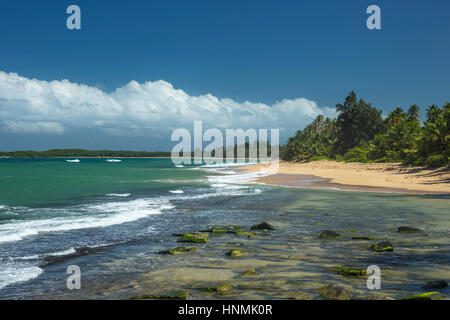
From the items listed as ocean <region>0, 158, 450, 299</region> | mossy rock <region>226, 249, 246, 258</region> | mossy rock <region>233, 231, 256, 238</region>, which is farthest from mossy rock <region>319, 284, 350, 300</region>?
mossy rock <region>233, 231, 256, 238</region>

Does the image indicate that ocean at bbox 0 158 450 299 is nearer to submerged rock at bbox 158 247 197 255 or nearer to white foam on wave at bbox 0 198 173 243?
white foam on wave at bbox 0 198 173 243

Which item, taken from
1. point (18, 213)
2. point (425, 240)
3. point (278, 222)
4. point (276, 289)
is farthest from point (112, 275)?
point (18, 213)

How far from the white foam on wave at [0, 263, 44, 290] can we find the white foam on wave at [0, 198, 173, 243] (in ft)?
13.0

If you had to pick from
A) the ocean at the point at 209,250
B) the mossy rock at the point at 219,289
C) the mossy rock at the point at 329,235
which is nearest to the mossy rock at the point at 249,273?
the ocean at the point at 209,250

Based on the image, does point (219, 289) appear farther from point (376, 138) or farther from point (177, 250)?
point (376, 138)

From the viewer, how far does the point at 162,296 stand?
22.0 feet

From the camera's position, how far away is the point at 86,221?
17.0 metres

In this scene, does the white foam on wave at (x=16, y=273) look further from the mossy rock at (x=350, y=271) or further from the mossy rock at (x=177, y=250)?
the mossy rock at (x=350, y=271)

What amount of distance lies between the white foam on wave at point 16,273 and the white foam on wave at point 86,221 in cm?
397

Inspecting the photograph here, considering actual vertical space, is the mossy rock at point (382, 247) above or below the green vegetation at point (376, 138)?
below

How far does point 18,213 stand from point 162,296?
17.6 m

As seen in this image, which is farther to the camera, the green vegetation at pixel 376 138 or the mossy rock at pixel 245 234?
the green vegetation at pixel 376 138

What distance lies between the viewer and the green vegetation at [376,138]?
1726 inches
